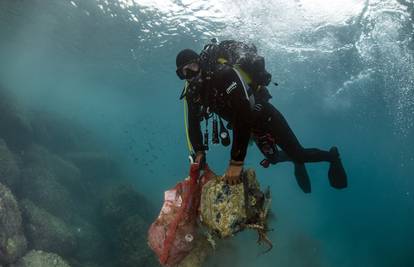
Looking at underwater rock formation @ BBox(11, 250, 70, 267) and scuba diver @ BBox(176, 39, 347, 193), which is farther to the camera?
underwater rock formation @ BBox(11, 250, 70, 267)

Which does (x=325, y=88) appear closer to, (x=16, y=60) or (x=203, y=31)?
(x=203, y=31)

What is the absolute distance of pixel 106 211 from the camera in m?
17.9

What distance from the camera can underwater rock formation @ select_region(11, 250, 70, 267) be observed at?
30.5 ft

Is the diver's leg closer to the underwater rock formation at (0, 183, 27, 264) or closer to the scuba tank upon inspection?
the scuba tank

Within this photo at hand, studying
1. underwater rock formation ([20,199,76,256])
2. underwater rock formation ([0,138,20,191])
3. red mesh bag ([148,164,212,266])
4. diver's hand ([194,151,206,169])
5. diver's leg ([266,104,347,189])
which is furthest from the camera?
underwater rock formation ([0,138,20,191])

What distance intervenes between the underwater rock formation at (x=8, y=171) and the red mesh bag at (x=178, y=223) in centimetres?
1216

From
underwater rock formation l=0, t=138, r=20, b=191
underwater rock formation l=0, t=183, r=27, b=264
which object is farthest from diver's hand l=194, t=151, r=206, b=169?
underwater rock formation l=0, t=138, r=20, b=191

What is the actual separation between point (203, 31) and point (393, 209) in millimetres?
149849

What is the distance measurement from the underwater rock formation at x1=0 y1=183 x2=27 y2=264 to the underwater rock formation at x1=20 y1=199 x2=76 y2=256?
1.61m

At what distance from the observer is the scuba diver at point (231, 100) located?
180 inches

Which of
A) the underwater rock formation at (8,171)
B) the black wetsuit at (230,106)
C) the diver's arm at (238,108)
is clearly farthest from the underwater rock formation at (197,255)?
the underwater rock formation at (8,171)

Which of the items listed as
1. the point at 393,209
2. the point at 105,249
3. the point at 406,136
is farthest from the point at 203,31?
the point at 393,209

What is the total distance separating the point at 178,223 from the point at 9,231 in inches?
297

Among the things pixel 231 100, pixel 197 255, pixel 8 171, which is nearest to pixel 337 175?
pixel 231 100
